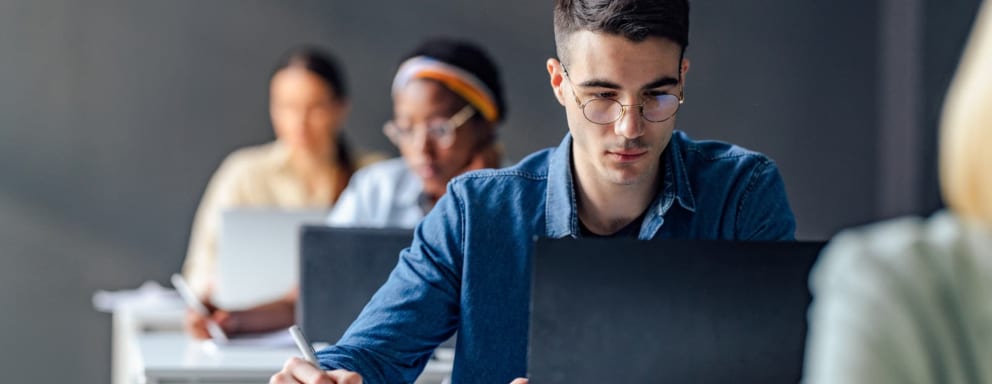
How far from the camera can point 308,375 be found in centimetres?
138

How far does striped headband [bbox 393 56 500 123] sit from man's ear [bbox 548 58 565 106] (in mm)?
1237

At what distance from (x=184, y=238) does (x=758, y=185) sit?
3.60 metres

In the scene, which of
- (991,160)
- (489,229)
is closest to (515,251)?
(489,229)

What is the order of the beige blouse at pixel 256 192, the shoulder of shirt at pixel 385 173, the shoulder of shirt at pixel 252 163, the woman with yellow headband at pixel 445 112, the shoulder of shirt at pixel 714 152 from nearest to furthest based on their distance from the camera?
the shoulder of shirt at pixel 714 152
the woman with yellow headband at pixel 445 112
the shoulder of shirt at pixel 385 173
the beige blouse at pixel 256 192
the shoulder of shirt at pixel 252 163

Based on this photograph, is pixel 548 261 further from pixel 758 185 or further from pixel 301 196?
pixel 301 196

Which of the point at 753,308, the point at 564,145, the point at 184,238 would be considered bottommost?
the point at 184,238

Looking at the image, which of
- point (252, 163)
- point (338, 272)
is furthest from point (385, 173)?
point (252, 163)

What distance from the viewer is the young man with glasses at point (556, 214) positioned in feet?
4.90

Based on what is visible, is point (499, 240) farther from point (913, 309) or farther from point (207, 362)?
Answer: point (207, 362)

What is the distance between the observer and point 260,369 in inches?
102

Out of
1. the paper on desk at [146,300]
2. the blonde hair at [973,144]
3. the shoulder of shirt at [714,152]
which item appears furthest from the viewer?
the paper on desk at [146,300]

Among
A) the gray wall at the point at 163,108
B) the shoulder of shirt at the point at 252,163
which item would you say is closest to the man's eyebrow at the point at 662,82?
the shoulder of shirt at the point at 252,163

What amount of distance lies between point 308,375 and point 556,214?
0.36 m

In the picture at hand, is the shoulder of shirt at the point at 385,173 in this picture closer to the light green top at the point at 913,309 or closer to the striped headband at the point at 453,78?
the striped headband at the point at 453,78
